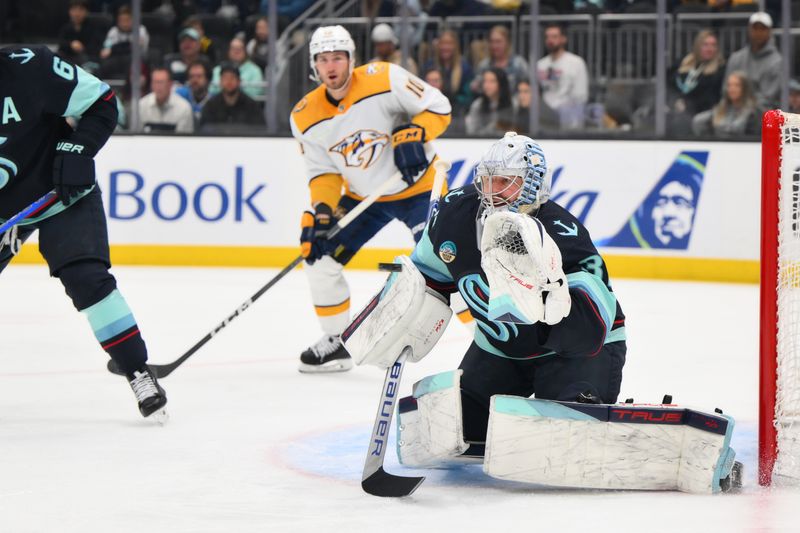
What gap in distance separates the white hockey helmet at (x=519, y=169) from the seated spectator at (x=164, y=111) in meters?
5.13

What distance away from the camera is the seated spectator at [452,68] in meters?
7.36

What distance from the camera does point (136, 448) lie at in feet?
10.2

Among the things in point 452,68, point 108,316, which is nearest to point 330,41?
point 108,316

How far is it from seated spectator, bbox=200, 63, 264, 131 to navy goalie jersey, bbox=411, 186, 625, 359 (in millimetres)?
4732

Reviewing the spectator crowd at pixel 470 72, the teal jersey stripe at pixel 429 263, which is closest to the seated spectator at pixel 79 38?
the spectator crowd at pixel 470 72

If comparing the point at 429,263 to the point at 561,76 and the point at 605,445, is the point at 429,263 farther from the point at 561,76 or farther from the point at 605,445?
the point at 561,76

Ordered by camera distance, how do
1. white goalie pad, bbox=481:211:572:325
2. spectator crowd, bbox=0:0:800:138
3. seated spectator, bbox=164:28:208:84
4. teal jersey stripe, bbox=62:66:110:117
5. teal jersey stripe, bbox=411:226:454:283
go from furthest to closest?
seated spectator, bbox=164:28:208:84
spectator crowd, bbox=0:0:800:138
teal jersey stripe, bbox=62:66:110:117
teal jersey stripe, bbox=411:226:454:283
white goalie pad, bbox=481:211:572:325

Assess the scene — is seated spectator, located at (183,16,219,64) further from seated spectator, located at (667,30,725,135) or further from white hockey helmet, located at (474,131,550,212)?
white hockey helmet, located at (474,131,550,212)

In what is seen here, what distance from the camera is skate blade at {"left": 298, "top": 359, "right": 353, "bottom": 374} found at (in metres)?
4.37

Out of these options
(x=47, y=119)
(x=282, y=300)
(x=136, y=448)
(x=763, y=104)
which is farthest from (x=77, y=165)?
(x=763, y=104)

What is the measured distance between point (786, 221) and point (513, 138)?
2.11 feet

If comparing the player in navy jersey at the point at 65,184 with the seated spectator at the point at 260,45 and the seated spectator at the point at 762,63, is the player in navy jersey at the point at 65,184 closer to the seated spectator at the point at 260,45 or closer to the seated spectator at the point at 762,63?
the seated spectator at the point at 260,45

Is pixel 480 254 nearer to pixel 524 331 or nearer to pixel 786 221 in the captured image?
pixel 524 331

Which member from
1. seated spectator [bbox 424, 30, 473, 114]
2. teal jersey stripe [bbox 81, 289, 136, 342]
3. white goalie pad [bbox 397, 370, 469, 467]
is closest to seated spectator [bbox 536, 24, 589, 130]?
seated spectator [bbox 424, 30, 473, 114]
